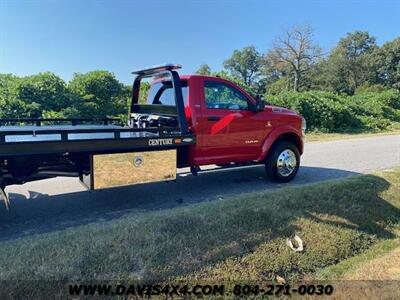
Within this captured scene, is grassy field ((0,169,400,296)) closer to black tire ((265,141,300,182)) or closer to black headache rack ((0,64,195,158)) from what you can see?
black headache rack ((0,64,195,158))

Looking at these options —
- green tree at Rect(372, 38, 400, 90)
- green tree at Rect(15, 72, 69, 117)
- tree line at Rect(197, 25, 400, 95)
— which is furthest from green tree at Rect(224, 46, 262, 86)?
green tree at Rect(15, 72, 69, 117)

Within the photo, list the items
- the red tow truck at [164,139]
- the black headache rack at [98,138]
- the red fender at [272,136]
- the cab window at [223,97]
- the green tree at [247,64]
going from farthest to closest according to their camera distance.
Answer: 1. the green tree at [247,64]
2. the red fender at [272,136]
3. the cab window at [223,97]
4. the red tow truck at [164,139]
5. the black headache rack at [98,138]

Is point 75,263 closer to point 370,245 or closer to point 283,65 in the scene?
point 370,245

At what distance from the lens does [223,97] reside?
6680mm

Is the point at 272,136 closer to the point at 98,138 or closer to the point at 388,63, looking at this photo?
the point at 98,138

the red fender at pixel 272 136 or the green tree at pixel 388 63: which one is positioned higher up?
the green tree at pixel 388 63

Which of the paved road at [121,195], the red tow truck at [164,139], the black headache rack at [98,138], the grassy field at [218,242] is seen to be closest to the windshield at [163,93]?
the red tow truck at [164,139]

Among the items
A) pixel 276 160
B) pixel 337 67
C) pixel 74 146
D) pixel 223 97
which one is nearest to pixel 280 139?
pixel 276 160

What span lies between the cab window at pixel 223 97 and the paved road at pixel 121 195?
1.56 meters

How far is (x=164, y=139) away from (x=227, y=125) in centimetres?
137

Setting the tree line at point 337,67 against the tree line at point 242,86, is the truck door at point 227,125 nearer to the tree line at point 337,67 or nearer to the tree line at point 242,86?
the tree line at point 242,86

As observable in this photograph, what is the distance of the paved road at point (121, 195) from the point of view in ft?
17.0

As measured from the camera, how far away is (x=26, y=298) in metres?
3.19

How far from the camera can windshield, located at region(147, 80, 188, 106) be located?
6414mm
